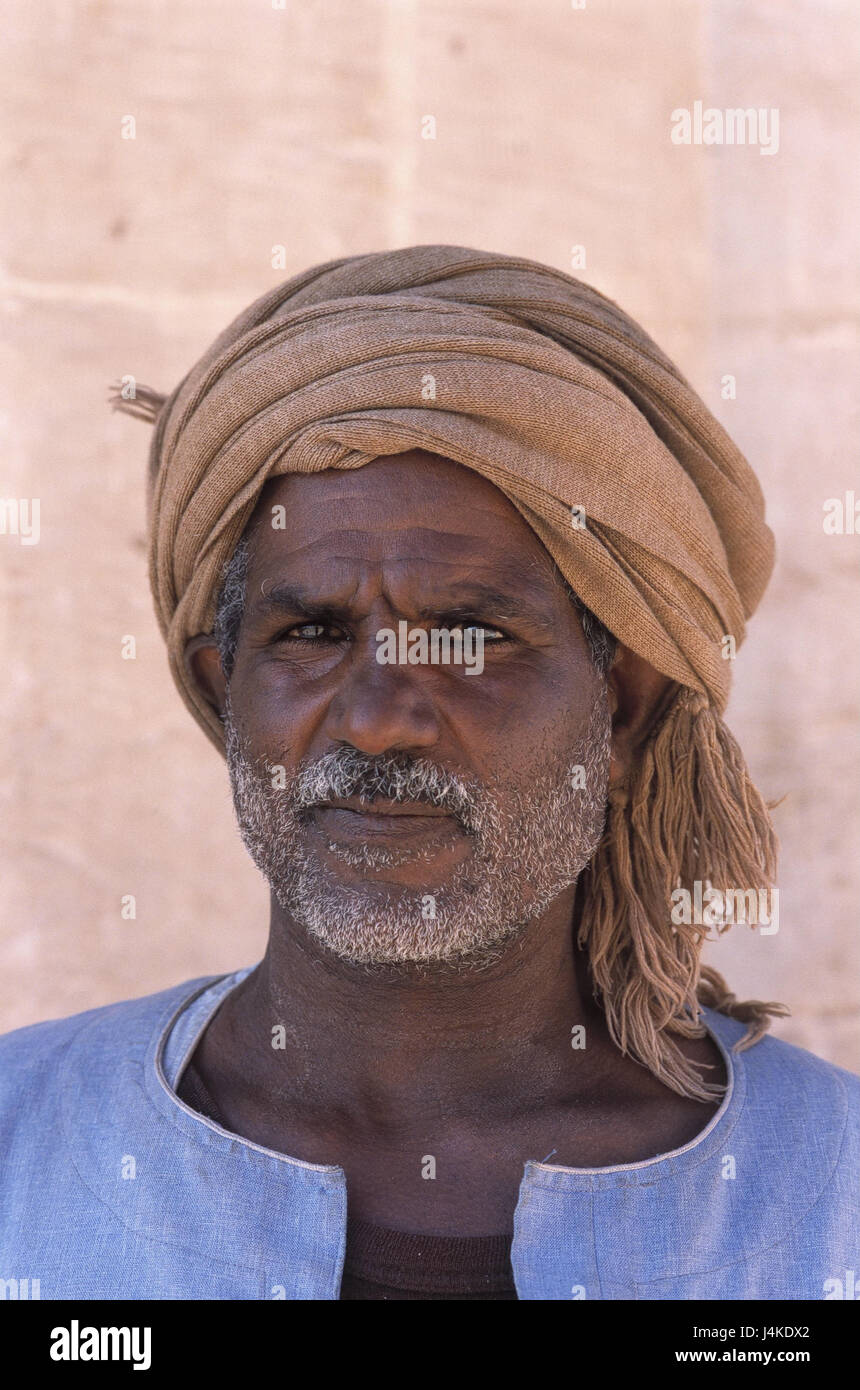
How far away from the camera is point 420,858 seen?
6.74ft

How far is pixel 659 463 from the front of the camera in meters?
2.26

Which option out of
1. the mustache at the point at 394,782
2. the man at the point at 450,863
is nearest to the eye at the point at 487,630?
the man at the point at 450,863

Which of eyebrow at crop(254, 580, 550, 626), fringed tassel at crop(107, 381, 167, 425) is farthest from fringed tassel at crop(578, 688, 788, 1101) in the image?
fringed tassel at crop(107, 381, 167, 425)

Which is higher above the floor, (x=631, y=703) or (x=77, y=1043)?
(x=631, y=703)

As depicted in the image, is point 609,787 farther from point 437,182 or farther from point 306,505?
point 437,182

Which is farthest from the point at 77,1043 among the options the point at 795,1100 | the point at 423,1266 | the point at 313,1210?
the point at 795,1100

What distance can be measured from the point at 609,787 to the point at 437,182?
1.62 m

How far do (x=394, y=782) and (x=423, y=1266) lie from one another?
26.3 inches

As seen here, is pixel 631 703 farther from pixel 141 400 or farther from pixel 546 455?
pixel 141 400

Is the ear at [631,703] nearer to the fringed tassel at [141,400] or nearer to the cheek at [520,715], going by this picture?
the cheek at [520,715]

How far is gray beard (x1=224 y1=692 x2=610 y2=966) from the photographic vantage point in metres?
2.04

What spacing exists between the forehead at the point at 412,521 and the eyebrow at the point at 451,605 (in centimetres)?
4

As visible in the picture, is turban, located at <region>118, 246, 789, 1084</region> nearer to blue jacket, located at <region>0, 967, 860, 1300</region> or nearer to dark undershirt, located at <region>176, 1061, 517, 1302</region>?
blue jacket, located at <region>0, 967, 860, 1300</region>
